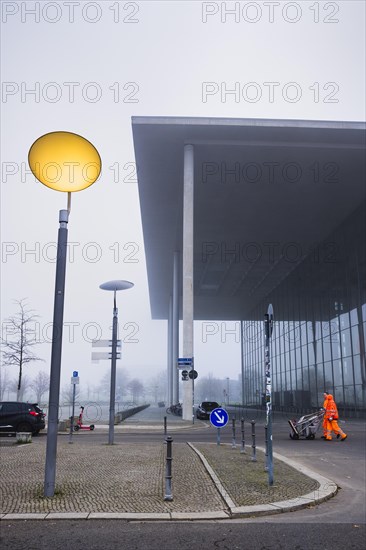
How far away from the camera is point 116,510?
704cm

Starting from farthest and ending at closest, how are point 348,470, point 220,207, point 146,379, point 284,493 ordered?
point 146,379 → point 220,207 → point 348,470 → point 284,493

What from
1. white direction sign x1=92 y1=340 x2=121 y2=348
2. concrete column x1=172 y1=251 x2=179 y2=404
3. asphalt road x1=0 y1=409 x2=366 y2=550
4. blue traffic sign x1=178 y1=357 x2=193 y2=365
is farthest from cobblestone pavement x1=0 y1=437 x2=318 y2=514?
concrete column x1=172 y1=251 x2=179 y2=404

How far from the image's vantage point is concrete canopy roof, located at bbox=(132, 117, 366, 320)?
99.6 ft

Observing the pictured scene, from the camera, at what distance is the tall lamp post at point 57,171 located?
765 cm

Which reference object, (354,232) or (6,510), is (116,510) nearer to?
(6,510)

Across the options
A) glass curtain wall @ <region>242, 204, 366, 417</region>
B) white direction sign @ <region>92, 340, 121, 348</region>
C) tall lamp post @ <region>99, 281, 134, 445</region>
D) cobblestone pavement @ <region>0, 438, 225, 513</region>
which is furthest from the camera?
glass curtain wall @ <region>242, 204, 366, 417</region>

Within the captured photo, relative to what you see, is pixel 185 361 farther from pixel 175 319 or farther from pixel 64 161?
pixel 64 161

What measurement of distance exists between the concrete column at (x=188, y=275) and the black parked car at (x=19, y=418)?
10.4 metres

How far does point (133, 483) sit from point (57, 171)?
17.1 ft

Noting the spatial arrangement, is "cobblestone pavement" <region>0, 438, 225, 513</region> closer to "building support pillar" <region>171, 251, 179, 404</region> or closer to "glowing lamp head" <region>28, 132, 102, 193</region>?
"glowing lamp head" <region>28, 132, 102, 193</region>

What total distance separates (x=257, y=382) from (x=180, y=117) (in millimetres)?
48084

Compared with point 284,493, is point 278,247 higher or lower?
higher

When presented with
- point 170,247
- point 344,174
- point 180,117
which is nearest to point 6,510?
point 180,117

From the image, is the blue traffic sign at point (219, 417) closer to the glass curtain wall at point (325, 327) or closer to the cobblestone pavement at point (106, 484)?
the cobblestone pavement at point (106, 484)
